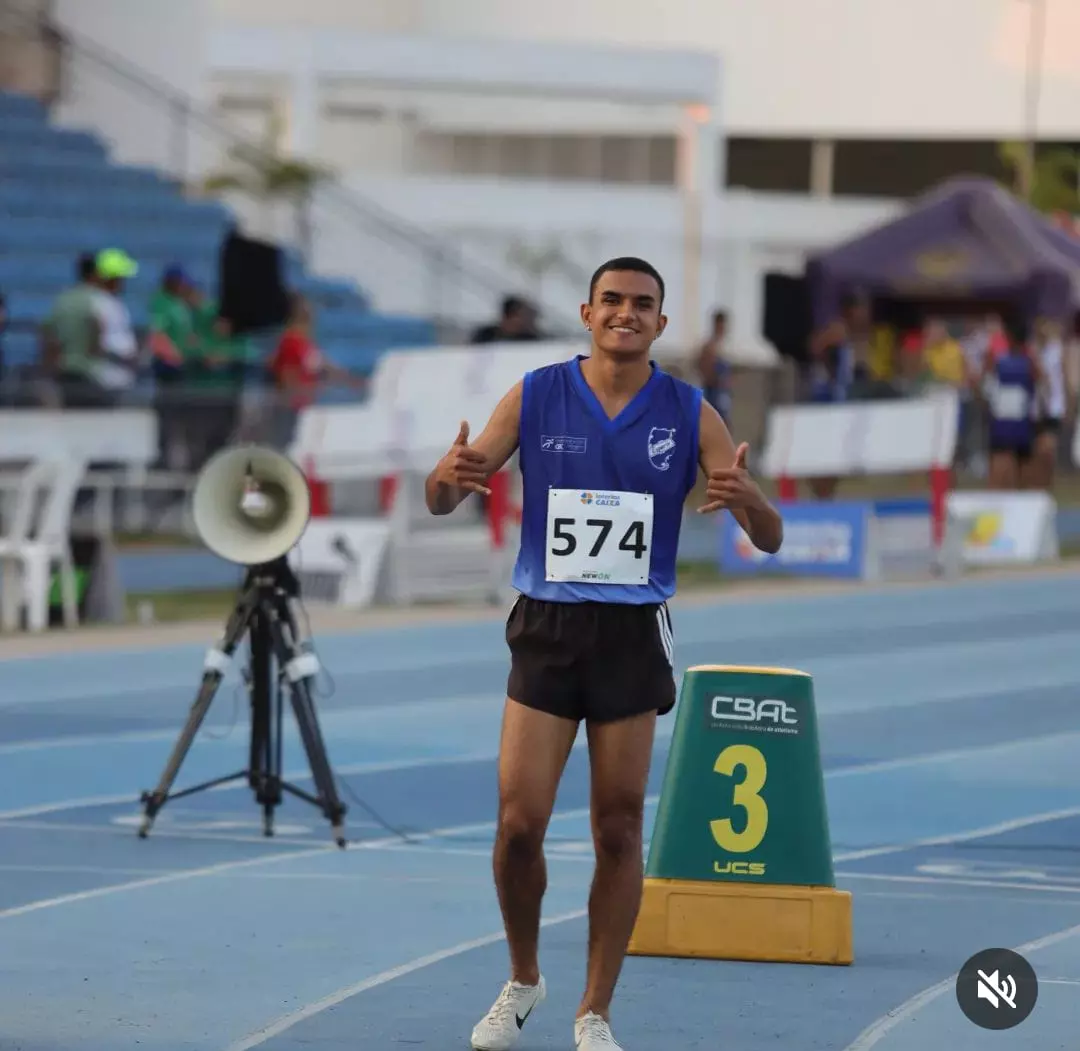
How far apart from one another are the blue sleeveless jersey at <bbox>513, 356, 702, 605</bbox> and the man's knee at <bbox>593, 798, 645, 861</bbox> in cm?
48

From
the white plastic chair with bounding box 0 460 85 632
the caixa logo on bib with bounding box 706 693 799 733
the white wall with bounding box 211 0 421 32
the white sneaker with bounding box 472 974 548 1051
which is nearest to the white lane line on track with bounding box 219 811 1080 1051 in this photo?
the white sneaker with bounding box 472 974 548 1051

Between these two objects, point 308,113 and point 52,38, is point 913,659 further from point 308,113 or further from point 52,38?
point 308,113

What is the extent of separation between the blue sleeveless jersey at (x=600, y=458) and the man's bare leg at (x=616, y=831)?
32cm

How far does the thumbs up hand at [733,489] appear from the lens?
643 cm

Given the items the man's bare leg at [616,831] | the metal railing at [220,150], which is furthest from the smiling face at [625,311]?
the metal railing at [220,150]

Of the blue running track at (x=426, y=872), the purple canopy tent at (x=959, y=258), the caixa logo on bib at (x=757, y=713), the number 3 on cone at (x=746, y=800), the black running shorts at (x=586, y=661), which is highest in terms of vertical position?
the purple canopy tent at (x=959, y=258)

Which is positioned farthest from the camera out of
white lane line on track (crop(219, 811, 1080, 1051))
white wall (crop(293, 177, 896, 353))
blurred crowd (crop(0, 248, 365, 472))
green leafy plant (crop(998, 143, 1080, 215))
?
green leafy plant (crop(998, 143, 1080, 215))

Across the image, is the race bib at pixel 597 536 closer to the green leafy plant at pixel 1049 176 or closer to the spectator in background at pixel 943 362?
the spectator in background at pixel 943 362

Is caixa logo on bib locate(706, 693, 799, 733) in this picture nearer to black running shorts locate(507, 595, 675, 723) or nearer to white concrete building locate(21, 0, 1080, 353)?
black running shorts locate(507, 595, 675, 723)

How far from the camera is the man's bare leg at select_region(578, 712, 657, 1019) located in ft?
21.6

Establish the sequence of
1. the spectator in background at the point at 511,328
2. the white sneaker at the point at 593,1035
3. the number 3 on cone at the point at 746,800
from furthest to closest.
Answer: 1. the spectator in background at the point at 511,328
2. the number 3 on cone at the point at 746,800
3. the white sneaker at the point at 593,1035

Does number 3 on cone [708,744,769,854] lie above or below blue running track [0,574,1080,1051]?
above

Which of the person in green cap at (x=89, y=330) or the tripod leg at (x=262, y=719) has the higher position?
the person in green cap at (x=89, y=330)

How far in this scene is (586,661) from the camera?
6621 mm
